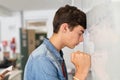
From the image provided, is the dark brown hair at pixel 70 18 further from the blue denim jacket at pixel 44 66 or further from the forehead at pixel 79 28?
the blue denim jacket at pixel 44 66

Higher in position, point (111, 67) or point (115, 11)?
point (115, 11)

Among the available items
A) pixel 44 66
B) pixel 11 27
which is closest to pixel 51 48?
pixel 44 66

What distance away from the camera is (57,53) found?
1.15 meters

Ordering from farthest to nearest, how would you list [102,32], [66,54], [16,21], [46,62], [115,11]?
[16,21] → [66,54] → [46,62] → [102,32] → [115,11]

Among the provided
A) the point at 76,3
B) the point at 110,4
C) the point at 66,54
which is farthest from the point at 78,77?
the point at 66,54

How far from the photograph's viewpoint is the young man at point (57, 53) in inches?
40.1

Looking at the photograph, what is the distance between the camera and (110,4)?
76cm

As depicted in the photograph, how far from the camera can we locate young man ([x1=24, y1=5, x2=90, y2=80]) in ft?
3.34

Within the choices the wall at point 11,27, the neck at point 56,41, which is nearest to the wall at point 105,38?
the neck at point 56,41

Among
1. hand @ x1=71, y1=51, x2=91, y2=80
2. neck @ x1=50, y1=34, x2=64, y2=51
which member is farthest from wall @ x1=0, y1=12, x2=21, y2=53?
hand @ x1=71, y1=51, x2=91, y2=80

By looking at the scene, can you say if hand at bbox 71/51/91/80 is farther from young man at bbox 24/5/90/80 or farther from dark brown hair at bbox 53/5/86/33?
dark brown hair at bbox 53/5/86/33

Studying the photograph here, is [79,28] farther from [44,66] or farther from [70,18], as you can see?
[44,66]

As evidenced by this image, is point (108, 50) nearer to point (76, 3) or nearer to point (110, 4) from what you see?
point (110, 4)

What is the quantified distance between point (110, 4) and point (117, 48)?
0.16 meters
